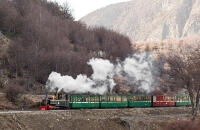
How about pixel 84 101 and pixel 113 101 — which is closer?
pixel 84 101

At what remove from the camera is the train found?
176 ft

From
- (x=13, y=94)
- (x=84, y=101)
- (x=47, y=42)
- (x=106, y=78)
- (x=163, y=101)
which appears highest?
(x=47, y=42)

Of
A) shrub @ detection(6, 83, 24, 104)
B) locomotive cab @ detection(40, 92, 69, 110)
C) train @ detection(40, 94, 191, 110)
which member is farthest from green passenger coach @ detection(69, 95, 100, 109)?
shrub @ detection(6, 83, 24, 104)

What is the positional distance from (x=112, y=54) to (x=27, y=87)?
112 feet

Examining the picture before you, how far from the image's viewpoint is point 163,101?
66375mm

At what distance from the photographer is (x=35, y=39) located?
88125mm

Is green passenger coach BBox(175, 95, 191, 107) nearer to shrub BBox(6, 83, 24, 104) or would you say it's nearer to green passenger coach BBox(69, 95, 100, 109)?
green passenger coach BBox(69, 95, 100, 109)

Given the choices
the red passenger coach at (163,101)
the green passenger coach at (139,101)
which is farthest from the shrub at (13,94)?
the red passenger coach at (163,101)

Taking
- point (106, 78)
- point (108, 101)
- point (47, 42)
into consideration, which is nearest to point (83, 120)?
point (108, 101)

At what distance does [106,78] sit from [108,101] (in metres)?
13.9

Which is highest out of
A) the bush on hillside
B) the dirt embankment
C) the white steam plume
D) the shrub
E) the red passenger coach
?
the bush on hillside

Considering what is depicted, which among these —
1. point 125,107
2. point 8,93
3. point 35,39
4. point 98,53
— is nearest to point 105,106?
point 125,107

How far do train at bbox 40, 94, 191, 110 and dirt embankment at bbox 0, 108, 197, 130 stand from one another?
Result: 225 centimetres

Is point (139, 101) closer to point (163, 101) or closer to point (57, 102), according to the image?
point (163, 101)
